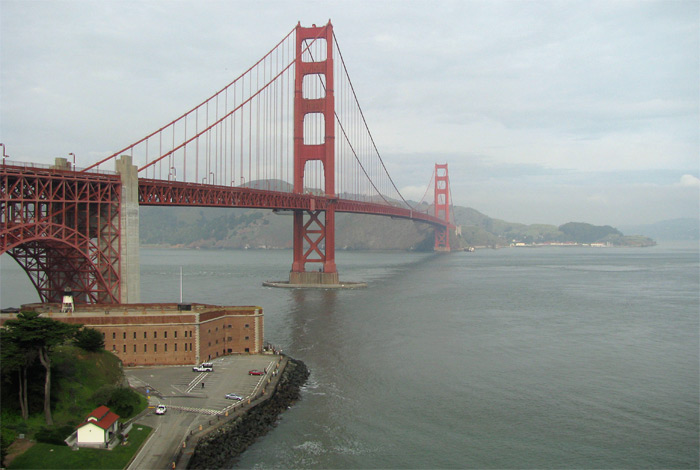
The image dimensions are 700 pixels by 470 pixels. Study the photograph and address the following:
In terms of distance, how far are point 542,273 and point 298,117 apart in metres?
44.6

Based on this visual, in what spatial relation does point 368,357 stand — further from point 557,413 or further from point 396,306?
point 396,306

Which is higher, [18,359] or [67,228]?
[67,228]

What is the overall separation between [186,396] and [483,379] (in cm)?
1403

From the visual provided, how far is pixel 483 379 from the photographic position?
30531mm

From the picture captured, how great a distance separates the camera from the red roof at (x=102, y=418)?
20531 millimetres

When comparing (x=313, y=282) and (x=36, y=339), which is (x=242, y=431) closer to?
(x=36, y=339)

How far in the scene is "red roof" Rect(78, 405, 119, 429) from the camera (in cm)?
2053

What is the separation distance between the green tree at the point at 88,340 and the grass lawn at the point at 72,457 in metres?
6.02

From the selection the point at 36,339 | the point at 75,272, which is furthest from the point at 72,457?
the point at 75,272

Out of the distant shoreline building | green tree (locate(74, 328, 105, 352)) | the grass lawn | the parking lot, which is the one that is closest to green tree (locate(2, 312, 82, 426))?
the grass lawn

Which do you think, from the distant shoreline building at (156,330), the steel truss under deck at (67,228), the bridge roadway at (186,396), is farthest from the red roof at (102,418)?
the steel truss under deck at (67,228)

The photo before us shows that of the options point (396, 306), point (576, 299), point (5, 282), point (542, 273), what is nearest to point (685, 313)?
point (576, 299)

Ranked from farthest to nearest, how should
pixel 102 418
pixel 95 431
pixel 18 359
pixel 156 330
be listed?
1. pixel 156 330
2. pixel 18 359
3. pixel 102 418
4. pixel 95 431

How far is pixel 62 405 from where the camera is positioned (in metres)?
23.0
